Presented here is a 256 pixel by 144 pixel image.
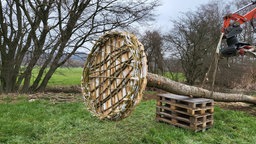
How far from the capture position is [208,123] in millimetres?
5055

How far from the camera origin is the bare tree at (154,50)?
1485cm

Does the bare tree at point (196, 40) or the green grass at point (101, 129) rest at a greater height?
the bare tree at point (196, 40)

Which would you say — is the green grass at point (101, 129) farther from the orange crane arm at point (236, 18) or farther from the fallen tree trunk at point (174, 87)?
the orange crane arm at point (236, 18)

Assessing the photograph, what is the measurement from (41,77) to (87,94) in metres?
8.46

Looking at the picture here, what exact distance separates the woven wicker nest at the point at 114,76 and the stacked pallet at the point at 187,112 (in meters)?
1.80

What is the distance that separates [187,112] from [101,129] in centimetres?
163

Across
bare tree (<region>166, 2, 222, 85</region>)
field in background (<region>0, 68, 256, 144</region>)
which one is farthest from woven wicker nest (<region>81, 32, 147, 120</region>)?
bare tree (<region>166, 2, 222, 85</region>)

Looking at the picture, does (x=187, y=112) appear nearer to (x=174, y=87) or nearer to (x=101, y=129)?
(x=174, y=87)

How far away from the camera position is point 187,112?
475cm

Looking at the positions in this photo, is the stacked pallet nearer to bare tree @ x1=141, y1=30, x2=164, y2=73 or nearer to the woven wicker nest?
the woven wicker nest

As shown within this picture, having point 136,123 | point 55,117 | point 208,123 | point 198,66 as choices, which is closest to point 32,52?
point 55,117

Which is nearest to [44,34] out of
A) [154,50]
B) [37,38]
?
[37,38]

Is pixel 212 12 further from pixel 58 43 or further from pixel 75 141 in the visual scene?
pixel 75 141

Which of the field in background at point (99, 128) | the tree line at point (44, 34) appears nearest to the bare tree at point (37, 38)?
the tree line at point (44, 34)
